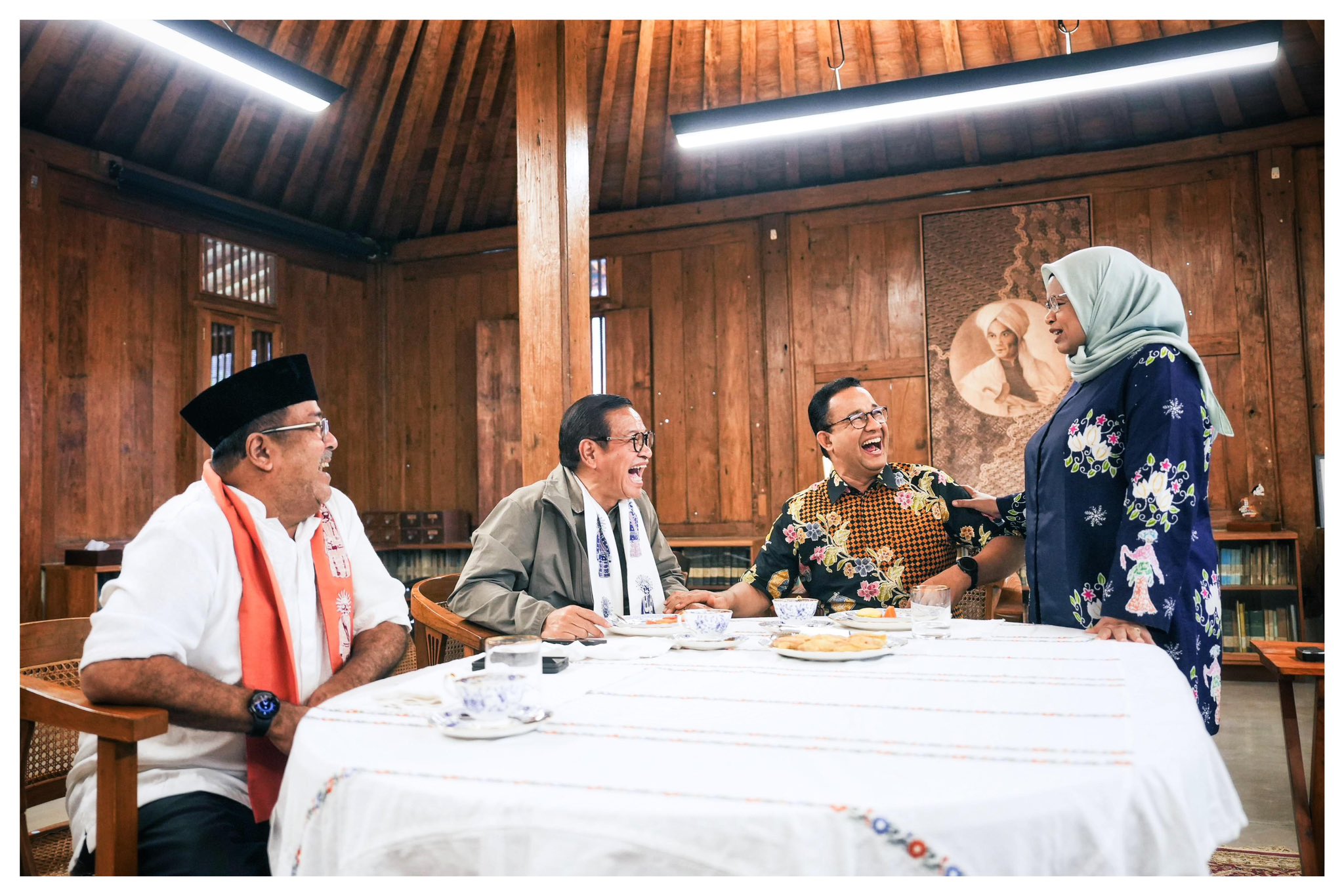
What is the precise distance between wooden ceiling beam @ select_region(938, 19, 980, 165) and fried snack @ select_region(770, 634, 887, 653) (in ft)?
17.1

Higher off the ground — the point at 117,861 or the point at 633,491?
the point at 633,491

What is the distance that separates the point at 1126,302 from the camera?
7.86ft

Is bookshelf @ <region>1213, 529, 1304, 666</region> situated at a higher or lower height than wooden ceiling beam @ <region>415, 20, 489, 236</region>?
lower

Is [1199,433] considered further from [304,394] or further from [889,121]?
[889,121]

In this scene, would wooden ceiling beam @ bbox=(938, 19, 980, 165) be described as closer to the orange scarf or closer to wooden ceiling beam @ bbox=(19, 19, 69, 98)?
the orange scarf

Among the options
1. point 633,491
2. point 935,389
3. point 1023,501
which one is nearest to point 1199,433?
point 1023,501

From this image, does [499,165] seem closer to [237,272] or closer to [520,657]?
[237,272]

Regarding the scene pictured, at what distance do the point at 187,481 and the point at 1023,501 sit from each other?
6.37 metres

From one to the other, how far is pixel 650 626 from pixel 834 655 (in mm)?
593

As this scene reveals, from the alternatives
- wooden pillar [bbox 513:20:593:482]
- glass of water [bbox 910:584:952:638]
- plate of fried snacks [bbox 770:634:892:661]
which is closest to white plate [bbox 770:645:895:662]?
plate of fried snacks [bbox 770:634:892:661]

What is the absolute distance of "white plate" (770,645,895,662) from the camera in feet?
6.22

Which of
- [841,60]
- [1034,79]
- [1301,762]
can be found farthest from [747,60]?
[1301,762]

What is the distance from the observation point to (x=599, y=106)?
7.39 meters

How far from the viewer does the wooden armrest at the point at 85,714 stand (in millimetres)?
1601
